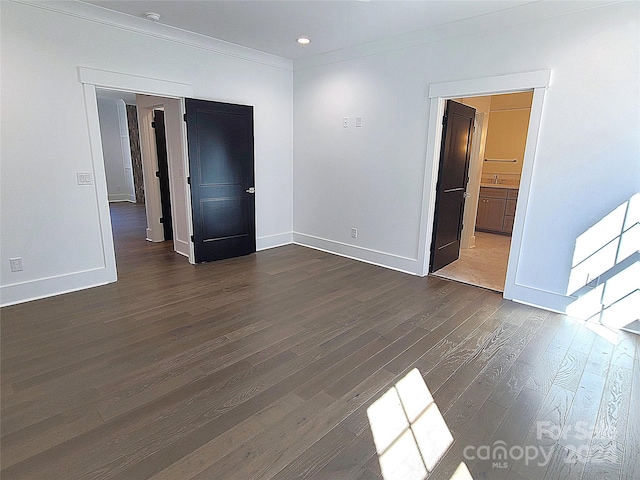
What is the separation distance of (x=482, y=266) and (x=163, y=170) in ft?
16.7

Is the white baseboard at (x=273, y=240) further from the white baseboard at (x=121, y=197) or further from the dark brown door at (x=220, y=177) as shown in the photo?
the white baseboard at (x=121, y=197)

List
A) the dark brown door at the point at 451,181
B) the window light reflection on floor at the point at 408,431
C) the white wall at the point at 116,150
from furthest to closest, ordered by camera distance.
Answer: the white wall at the point at 116,150, the dark brown door at the point at 451,181, the window light reflection on floor at the point at 408,431

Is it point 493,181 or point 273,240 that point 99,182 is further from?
point 493,181

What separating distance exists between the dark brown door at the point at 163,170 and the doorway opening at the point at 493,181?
4.47 m

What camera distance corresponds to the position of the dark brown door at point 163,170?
5460 mm

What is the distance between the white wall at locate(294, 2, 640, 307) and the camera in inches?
114

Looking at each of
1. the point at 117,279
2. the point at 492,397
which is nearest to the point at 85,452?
the point at 492,397

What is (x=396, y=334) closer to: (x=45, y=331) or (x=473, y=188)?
(x=45, y=331)

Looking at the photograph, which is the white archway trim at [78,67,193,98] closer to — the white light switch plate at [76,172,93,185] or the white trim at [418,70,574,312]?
the white light switch plate at [76,172,93,185]

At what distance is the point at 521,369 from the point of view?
2.47m

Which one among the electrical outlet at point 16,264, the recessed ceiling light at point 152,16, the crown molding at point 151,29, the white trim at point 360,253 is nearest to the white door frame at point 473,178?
the white trim at point 360,253

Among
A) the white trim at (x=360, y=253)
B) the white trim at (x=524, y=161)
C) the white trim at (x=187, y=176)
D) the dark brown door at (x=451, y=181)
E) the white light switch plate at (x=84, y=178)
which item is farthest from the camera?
the white trim at (x=360, y=253)

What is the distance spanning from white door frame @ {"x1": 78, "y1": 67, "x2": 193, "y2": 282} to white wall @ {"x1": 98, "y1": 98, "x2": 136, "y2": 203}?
7.20 metres

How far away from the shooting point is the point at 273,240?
18.6ft
